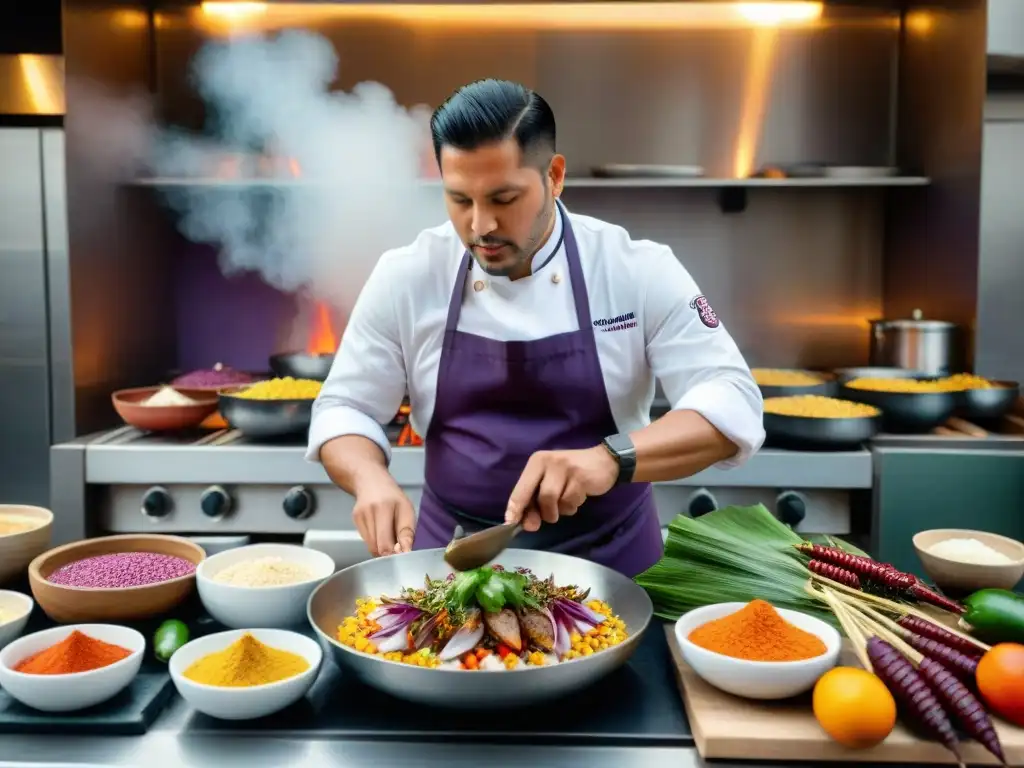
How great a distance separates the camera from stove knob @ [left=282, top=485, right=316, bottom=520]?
9.80ft

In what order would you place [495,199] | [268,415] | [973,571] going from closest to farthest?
[973,571] < [495,199] < [268,415]

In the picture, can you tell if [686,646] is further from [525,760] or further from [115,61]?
[115,61]

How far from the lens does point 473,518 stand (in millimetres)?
2172

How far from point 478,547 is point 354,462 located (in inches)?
22.8

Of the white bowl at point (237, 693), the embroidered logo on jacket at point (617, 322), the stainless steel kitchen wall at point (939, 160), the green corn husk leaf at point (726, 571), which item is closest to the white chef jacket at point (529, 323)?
the embroidered logo on jacket at point (617, 322)

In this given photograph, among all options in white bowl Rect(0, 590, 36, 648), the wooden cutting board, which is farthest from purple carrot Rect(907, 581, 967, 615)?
white bowl Rect(0, 590, 36, 648)

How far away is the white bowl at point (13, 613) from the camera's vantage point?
1.48 meters

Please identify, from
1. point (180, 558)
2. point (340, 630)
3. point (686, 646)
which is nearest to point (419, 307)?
point (180, 558)

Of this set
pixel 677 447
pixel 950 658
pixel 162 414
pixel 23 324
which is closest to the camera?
pixel 950 658

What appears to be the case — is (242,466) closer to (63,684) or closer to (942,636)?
(63,684)

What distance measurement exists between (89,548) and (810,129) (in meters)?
3.07

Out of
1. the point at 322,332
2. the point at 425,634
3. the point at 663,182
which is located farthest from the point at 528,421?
the point at 322,332

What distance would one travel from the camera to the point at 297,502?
2.99 m

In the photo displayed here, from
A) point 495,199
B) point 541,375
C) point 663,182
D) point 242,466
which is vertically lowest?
point 242,466
